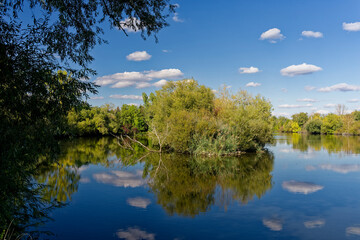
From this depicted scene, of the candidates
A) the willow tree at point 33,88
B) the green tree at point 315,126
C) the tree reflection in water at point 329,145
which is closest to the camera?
the willow tree at point 33,88

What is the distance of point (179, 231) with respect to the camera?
7.14 meters

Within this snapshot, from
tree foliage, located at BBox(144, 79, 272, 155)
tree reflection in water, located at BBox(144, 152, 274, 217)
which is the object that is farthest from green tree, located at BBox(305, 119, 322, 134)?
tree reflection in water, located at BBox(144, 152, 274, 217)

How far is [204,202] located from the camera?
9633 millimetres

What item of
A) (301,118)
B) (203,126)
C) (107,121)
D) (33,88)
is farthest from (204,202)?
(301,118)

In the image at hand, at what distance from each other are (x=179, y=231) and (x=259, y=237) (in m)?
2.15

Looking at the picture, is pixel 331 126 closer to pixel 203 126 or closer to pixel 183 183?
pixel 203 126

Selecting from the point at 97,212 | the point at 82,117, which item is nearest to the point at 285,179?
the point at 97,212

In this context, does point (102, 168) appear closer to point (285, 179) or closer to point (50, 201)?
point (50, 201)

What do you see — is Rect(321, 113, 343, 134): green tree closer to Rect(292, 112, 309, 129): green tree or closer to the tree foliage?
Rect(292, 112, 309, 129): green tree

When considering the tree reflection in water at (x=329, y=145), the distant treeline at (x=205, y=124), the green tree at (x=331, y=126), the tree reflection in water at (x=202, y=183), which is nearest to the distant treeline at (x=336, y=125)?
the green tree at (x=331, y=126)

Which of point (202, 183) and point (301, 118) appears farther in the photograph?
point (301, 118)

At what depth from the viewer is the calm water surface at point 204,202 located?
721 cm

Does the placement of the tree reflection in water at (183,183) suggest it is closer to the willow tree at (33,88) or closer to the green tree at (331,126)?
the willow tree at (33,88)

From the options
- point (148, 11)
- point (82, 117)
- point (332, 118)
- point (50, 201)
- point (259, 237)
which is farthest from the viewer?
point (332, 118)
